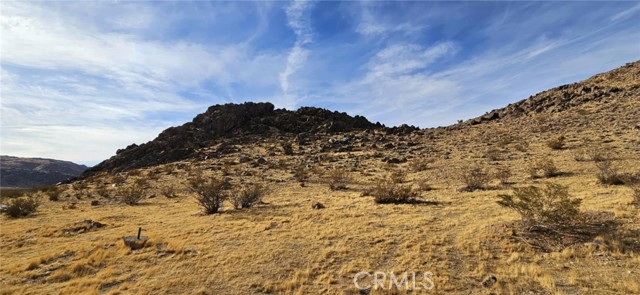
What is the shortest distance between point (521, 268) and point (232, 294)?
20.1ft

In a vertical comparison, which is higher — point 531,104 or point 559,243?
point 531,104

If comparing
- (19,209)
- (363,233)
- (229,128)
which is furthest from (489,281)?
(229,128)

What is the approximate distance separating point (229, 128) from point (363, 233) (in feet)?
171

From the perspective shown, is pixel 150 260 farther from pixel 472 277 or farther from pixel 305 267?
pixel 472 277

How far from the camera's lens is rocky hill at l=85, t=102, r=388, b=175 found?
159 ft

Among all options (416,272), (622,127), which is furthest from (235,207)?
(622,127)

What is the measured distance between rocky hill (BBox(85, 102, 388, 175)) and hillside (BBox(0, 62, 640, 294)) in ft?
62.7

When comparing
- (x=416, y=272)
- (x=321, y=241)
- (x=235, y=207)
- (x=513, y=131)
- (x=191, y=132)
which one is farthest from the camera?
(x=191, y=132)

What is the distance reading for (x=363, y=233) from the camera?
10.9 metres

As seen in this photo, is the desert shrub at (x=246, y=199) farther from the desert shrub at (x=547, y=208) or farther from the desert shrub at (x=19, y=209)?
the desert shrub at (x=19, y=209)

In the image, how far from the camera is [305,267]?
847 cm

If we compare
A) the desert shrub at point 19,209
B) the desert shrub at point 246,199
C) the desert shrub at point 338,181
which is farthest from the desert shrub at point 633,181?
the desert shrub at point 19,209

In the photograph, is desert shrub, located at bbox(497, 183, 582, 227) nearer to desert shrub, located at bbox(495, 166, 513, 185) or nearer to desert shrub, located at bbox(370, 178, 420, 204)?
desert shrub, located at bbox(370, 178, 420, 204)

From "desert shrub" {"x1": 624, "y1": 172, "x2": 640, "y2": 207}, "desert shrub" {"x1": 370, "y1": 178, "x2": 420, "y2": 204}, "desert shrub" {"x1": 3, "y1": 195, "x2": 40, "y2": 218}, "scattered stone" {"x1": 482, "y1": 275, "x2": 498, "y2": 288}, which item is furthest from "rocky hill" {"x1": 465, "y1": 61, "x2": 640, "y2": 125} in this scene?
"desert shrub" {"x1": 3, "y1": 195, "x2": 40, "y2": 218}
